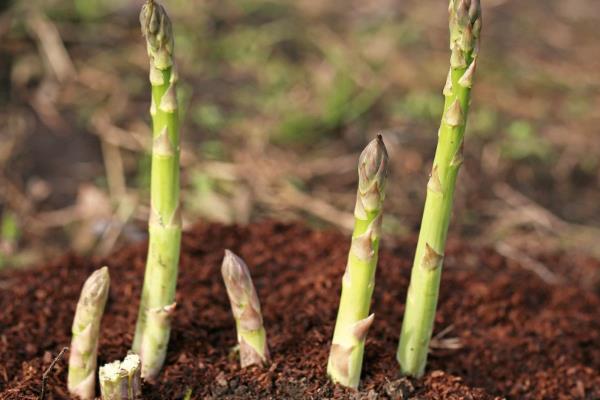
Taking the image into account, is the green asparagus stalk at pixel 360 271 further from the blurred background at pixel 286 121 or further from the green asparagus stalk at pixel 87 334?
the blurred background at pixel 286 121

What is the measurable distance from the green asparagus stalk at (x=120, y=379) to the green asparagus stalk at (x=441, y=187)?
0.73 meters

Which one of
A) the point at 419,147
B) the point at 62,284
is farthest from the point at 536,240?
the point at 62,284

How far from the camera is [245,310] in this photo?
2281 millimetres

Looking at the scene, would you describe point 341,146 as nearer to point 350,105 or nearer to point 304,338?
point 350,105

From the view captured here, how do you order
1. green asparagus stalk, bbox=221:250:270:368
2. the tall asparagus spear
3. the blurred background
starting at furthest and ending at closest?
the blurred background < green asparagus stalk, bbox=221:250:270:368 < the tall asparagus spear

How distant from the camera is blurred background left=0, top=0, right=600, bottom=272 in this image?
4.33 meters

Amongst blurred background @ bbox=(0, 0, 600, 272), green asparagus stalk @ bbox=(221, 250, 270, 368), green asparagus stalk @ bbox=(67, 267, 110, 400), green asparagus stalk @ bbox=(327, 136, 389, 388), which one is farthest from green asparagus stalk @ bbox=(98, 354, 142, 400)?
blurred background @ bbox=(0, 0, 600, 272)

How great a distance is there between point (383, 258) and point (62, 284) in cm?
116

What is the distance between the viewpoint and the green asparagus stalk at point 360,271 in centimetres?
204

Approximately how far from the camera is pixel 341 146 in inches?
194

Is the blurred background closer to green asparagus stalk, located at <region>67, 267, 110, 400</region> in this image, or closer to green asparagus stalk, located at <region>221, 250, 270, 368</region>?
green asparagus stalk, located at <region>221, 250, 270, 368</region>

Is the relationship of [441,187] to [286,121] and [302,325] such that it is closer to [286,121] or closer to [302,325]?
[302,325]

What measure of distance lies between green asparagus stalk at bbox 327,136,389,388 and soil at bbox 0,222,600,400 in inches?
3.0

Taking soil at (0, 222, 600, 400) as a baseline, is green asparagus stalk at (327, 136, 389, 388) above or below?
above
